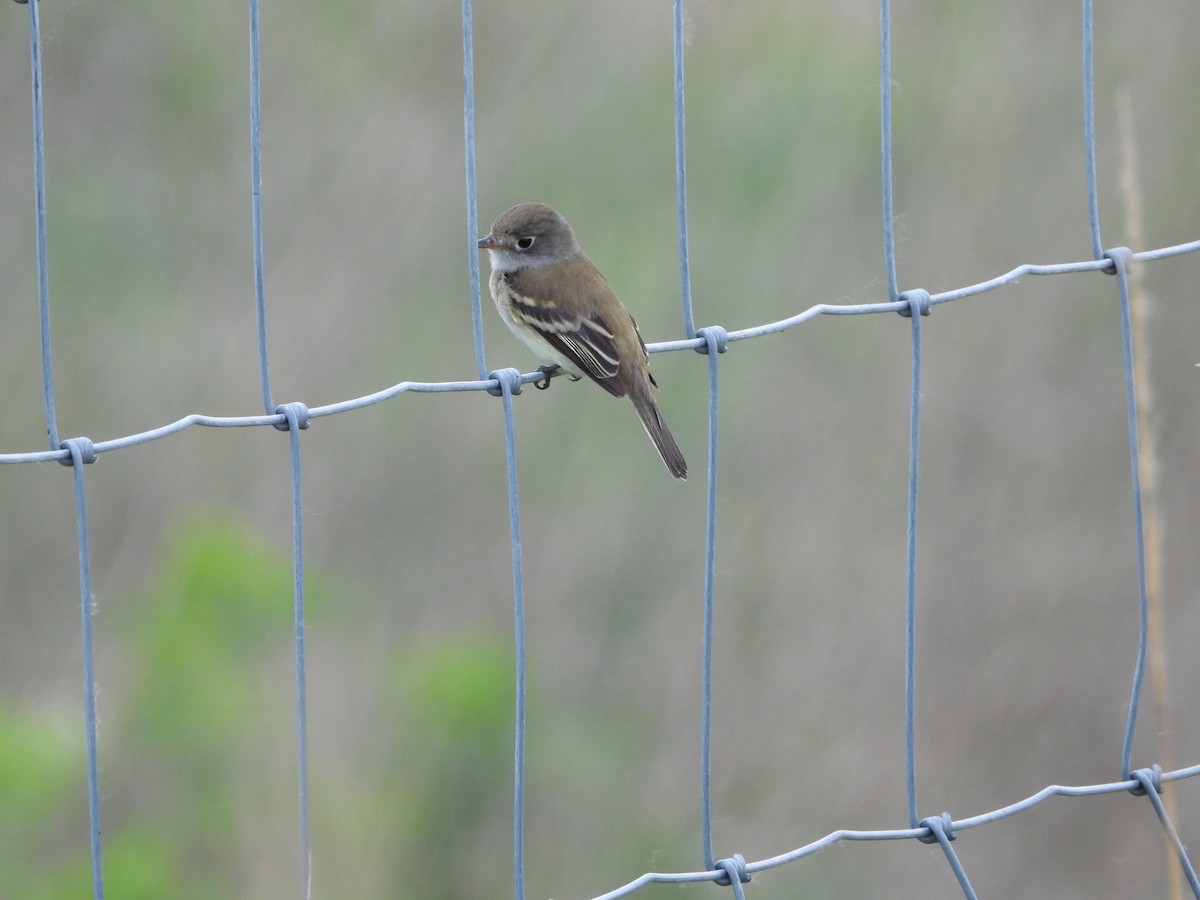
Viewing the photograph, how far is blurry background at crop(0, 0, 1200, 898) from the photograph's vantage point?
4934mm

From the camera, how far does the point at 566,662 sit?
4.91 meters

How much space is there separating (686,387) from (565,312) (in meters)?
1.14

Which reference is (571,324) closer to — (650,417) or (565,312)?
(565,312)

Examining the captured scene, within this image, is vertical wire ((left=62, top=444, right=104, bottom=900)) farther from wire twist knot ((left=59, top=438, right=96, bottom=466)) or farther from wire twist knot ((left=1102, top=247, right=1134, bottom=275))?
wire twist knot ((left=1102, top=247, right=1134, bottom=275))

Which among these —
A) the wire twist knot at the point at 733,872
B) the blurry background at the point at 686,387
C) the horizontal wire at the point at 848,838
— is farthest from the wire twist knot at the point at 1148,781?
the blurry background at the point at 686,387

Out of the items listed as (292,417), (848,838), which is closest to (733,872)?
(848,838)

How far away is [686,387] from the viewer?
511cm

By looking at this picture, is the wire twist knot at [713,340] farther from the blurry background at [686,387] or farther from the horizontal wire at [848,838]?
the blurry background at [686,387]

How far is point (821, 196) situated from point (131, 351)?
2.40 meters

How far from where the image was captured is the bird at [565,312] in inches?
153

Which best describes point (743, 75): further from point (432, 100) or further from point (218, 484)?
point (218, 484)

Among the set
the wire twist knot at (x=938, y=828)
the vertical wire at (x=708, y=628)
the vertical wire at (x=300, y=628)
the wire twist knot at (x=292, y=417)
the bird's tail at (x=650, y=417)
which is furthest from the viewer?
the bird's tail at (x=650, y=417)

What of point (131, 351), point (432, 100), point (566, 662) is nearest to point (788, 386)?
point (566, 662)

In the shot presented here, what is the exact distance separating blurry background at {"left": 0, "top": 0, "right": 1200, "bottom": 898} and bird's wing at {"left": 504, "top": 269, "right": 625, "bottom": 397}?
3.02ft
